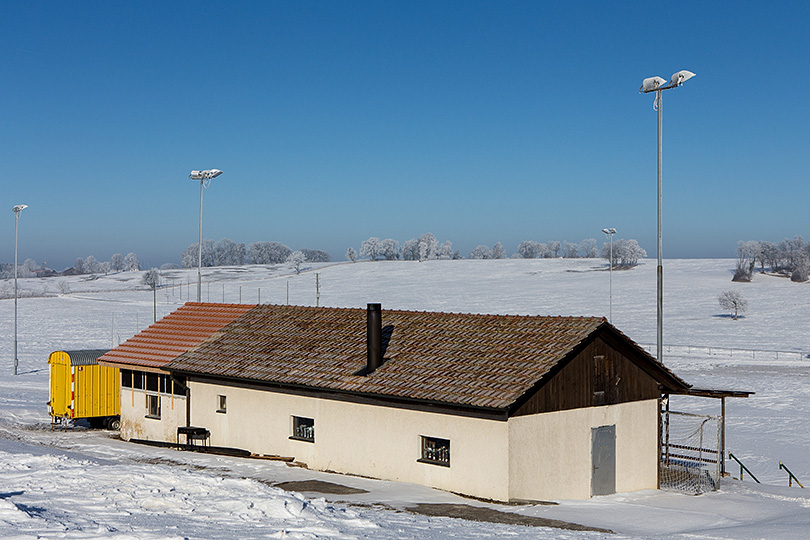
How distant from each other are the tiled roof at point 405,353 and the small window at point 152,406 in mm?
2021

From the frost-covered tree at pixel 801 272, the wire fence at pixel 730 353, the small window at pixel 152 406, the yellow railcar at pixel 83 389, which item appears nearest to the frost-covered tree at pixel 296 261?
the frost-covered tree at pixel 801 272

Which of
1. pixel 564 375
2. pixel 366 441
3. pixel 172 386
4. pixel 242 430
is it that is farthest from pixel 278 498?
pixel 172 386

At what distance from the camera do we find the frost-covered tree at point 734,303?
290ft

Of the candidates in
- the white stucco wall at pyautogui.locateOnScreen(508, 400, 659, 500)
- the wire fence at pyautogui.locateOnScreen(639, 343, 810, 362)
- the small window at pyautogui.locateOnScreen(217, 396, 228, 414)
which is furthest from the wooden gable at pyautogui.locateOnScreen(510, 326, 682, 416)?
the wire fence at pyautogui.locateOnScreen(639, 343, 810, 362)

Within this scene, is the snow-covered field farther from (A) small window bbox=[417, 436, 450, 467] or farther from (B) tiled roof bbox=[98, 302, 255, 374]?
(B) tiled roof bbox=[98, 302, 255, 374]

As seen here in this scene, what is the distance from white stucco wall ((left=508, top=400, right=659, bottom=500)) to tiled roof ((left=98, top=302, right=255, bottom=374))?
11.9 m

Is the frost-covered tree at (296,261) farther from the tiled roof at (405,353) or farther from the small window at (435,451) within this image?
the small window at (435,451)

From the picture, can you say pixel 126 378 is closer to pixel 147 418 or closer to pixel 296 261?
pixel 147 418

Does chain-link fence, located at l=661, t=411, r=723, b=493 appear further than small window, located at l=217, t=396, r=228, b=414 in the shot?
No

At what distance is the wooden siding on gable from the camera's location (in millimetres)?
16953

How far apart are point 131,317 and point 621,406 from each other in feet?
261

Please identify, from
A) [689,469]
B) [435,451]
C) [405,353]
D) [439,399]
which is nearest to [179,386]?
[405,353]

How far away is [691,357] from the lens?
→ 60.4 meters

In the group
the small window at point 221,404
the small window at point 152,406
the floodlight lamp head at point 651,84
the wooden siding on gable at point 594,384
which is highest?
the floodlight lamp head at point 651,84
